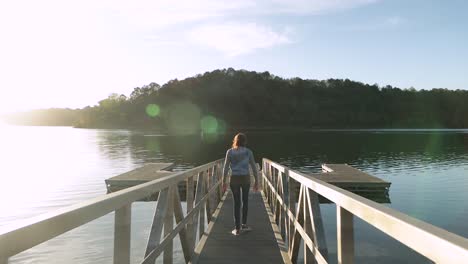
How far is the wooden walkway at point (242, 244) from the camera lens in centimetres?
666

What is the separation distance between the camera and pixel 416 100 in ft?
615

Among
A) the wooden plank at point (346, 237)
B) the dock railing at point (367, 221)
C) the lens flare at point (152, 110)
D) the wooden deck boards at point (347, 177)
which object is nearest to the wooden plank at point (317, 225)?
the dock railing at point (367, 221)

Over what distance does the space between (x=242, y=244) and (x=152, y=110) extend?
187938 mm

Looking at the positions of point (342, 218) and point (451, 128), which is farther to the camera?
point (451, 128)

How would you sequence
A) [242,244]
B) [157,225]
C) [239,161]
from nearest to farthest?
[157,225] < [242,244] < [239,161]

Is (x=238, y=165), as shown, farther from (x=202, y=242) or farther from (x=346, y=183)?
(x=346, y=183)

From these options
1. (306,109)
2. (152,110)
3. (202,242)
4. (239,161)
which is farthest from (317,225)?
(152,110)

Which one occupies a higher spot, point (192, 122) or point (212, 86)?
point (212, 86)

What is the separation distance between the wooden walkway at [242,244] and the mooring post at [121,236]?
3.62 m

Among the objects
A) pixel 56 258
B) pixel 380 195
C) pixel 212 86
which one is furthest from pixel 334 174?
pixel 212 86

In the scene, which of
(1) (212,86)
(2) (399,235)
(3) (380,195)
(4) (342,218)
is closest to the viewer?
(2) (399,235)

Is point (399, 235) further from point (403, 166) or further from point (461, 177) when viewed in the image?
point (403, 166)

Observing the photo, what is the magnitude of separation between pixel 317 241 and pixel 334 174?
19956 millimetres

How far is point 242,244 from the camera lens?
25.2 feet
